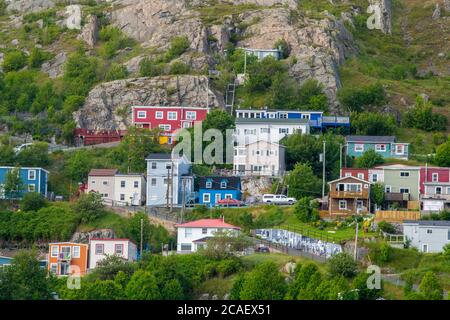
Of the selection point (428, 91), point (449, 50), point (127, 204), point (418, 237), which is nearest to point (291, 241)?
point (418, 237)

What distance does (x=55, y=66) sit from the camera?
560 feet

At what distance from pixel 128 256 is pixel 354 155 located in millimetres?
27138

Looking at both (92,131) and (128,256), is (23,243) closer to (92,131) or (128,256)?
(128,256)

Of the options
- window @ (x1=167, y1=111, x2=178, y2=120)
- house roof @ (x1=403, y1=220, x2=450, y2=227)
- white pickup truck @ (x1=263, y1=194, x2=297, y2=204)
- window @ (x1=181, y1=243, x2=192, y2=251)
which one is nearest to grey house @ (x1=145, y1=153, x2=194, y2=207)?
white pickup truck @ (x1=263, y1=194, x2=297, y2=204)

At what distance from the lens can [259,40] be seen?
16912 centimetres

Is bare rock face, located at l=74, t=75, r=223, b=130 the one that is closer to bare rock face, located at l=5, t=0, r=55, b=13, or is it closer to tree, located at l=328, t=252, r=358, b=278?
bare rock face, located at l=5, t=0, r=55, b=13

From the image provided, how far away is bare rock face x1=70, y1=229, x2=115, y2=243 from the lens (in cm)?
12950

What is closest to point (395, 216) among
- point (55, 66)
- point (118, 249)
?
point (118, 249)

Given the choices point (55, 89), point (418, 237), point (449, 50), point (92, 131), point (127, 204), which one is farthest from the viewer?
point (449, 50)

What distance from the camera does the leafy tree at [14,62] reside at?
564 feet

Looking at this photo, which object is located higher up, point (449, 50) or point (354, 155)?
point (449, 50)

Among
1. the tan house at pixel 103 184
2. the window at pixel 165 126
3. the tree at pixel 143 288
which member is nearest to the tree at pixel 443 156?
the window at pixel 165 126

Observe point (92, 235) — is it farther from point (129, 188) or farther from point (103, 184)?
point (103, 184)

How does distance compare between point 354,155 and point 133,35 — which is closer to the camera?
point 354,155
